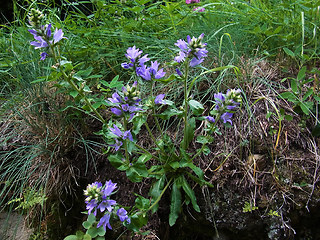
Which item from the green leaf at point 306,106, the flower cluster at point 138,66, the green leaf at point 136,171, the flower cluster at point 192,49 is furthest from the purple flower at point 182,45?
the green leaf at point 306,106

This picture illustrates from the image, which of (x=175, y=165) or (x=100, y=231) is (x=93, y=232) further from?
(x=175, y=165)

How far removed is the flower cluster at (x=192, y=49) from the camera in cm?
99

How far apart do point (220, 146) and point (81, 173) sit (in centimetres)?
77

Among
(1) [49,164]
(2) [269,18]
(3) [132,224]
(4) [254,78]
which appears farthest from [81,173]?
(2) [269,18]

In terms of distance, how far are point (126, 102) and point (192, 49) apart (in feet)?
0.96

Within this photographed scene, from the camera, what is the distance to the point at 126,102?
3.16 feet

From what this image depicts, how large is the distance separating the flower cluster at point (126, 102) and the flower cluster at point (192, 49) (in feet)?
0.70

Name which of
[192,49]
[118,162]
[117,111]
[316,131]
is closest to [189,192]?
[118,162]

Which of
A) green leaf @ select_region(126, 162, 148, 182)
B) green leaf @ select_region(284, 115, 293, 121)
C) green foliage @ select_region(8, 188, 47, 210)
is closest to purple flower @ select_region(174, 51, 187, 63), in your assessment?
green leaf @ select_region(126, 162, 148, 182)

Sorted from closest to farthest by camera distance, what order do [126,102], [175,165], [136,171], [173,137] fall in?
[126,102] < [136,171] < [175,165] < [173,137]

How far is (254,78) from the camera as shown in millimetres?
1550

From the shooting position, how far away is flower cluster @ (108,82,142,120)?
95cm

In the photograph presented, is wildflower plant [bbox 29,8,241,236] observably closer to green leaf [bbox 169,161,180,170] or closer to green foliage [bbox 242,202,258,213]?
green leaf [bbox 169,161,180,170]

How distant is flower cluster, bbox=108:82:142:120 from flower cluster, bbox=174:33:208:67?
0.21m
